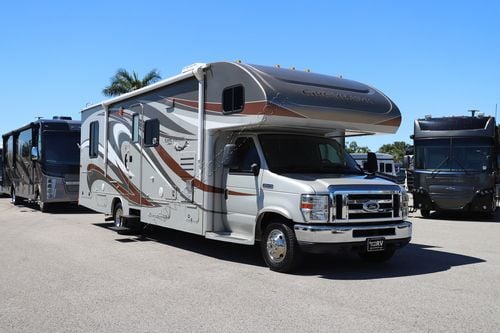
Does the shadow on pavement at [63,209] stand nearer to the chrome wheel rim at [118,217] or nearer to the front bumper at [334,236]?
the chrome wheel rim at [118,217]

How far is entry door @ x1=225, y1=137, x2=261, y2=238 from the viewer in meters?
8.35

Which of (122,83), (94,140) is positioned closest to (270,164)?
(94,140)

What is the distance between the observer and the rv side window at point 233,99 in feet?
27.0

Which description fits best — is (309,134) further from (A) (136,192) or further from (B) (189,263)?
(A) (136,192)

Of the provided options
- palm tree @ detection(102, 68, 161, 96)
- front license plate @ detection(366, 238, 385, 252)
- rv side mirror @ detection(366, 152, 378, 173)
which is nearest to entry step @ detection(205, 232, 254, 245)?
front license plate @ detection(366, 238, 385, 252)

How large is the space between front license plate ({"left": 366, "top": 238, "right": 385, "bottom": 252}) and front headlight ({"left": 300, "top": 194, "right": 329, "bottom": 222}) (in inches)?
31.7

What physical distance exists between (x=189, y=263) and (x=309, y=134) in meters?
2.96

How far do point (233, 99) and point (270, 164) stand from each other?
47.2 inches

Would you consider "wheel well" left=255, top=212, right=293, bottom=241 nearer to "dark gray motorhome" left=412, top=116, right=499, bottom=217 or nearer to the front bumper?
the front bumper

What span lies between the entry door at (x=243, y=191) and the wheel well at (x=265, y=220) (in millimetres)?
134

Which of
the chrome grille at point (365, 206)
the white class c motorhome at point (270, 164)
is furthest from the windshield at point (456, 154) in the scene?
the chrome grille at point (365, 206)

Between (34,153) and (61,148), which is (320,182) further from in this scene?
(34,153)

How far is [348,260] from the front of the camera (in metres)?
9.08

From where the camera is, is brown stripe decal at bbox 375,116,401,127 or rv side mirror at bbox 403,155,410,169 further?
rv side mirror at bbox 403,155,410,169
